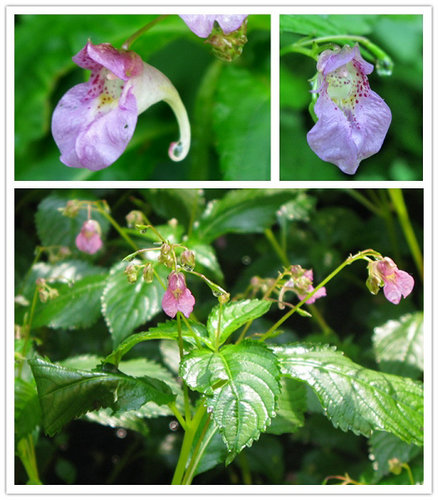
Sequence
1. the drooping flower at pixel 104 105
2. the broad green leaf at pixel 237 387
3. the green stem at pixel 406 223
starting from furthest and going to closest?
the green stem at pixel 406 223 → the drooping flower at pixel 104 105 → the broad green leaf at pixel 237 387

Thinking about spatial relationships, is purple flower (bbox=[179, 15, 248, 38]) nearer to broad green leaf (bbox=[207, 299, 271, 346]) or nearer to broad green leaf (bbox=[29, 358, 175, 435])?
broad green leaf (bbox=[207, 299, 271, 346])

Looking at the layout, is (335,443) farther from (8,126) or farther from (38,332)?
(8,126)

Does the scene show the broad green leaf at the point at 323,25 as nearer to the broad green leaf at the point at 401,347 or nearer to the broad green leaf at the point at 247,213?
the broad green leaf at the point at 247,213

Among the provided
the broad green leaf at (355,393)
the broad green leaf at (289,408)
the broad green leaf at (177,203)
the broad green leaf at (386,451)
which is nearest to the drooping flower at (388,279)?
the broad green leaf at (355,393)

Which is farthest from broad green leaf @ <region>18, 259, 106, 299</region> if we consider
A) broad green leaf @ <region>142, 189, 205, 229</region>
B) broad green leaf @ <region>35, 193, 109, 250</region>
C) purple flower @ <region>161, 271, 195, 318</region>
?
purple flower @ <region>161, 271, 195, 318</region>
